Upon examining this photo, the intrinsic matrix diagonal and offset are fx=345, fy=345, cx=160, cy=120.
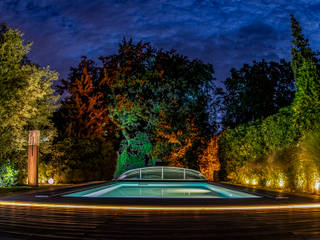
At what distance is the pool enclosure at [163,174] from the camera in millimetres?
13938

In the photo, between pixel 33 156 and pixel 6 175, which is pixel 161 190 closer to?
pixel 33 156

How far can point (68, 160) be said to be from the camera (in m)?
14.9

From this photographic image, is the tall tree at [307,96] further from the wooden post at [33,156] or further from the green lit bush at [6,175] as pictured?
the green lit bush at [6,175]

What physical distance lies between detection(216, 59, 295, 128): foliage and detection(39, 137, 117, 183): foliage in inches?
361

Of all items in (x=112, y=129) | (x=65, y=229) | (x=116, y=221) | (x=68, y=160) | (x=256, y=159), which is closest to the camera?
(x=65, y=229)

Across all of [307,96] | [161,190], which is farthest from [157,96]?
[307,96]

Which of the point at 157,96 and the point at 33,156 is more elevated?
the point at 157,96

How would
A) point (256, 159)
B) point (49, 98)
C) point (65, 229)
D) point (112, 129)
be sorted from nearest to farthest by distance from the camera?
point (65, 229), point (256, 159), point (49, 98), point (112, 129)

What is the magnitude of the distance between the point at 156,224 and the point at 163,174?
388 inches

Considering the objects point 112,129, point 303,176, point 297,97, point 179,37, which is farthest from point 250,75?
point 303,176

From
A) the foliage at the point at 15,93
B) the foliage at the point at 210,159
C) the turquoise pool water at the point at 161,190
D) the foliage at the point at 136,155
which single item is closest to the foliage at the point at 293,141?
the turquoise pool water at the point at 161,190

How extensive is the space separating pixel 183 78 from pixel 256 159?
7324 millimetres

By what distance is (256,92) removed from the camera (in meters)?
22.2

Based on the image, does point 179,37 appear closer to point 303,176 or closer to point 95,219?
point 303,176
